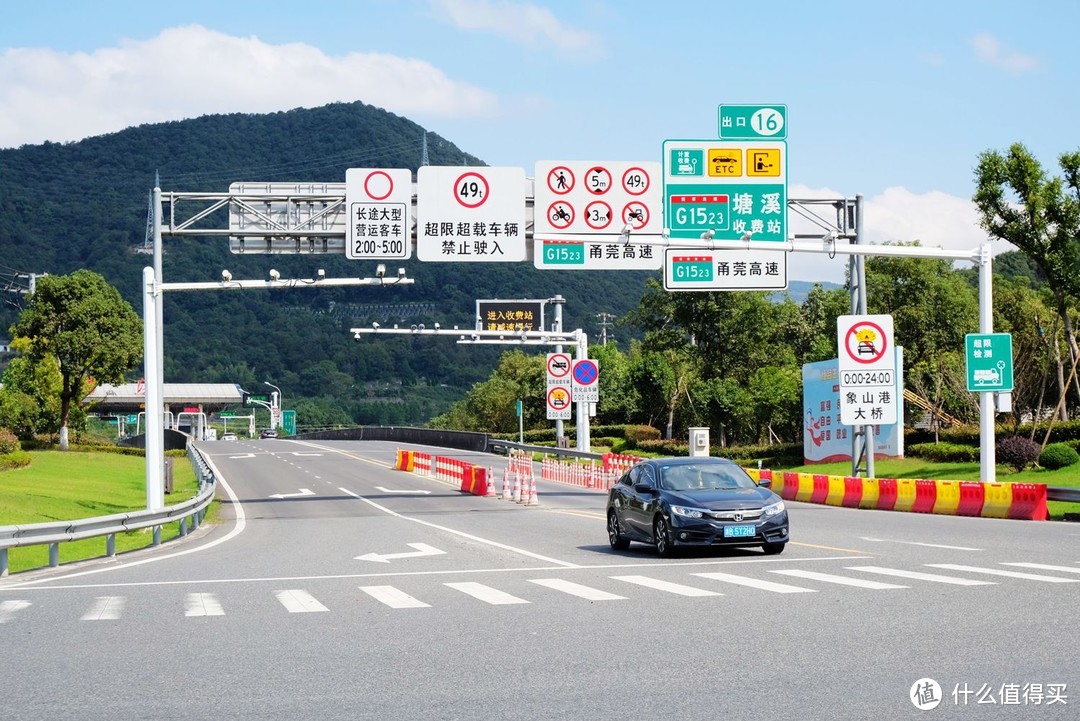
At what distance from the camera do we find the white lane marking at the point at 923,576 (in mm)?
14246

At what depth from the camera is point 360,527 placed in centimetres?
2828

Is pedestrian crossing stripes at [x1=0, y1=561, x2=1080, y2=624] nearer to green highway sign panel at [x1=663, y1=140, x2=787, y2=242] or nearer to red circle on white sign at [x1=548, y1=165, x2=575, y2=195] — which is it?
green highway sign panel at [x1=663, y1=140, x2=787, y2=242]

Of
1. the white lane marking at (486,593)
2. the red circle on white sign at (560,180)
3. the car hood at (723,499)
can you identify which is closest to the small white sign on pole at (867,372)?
the red circle on white sign at (560,180)

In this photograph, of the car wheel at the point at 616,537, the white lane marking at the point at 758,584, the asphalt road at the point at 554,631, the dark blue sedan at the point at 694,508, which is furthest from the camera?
the car wheel at the point at 616,537

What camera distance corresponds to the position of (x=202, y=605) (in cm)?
1375

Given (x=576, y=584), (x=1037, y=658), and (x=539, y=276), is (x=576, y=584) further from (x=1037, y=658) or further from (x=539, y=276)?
(x=539, y=276)

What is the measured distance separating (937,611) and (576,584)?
4.65 meters

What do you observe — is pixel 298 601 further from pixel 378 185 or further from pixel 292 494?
pixel 292 494

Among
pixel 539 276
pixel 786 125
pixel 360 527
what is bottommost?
pixel 360 527

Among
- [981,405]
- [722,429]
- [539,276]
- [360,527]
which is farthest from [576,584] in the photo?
[539,276]

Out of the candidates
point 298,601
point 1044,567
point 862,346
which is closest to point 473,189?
point 862,346

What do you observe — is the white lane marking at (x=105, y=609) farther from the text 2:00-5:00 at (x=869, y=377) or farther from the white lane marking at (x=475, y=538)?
the text 2:00-5:00 at (x=869, y=377)

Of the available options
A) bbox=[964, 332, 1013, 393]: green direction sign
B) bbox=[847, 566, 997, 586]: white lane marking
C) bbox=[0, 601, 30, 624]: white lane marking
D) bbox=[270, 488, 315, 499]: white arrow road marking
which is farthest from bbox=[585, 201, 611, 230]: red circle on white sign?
bbox=[0, 601, 30, 624]: white lane marking

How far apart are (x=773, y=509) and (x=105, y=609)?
9300 mm
